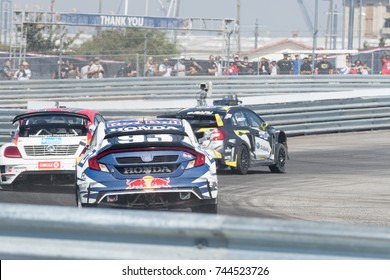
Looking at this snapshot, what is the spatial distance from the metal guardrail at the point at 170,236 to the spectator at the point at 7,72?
33.1m

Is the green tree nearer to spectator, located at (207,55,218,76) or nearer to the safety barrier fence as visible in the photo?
spectator, located at (207,55,218,76)

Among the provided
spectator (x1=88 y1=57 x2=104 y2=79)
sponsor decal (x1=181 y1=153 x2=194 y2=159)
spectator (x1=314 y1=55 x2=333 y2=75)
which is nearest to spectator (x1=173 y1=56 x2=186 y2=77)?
spectator (x1=88 y1=57 x2=104 y2=79)

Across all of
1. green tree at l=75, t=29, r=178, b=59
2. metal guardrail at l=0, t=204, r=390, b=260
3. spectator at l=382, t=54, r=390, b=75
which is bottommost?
metal guardrail at l=0, t=204, r=390, b=260

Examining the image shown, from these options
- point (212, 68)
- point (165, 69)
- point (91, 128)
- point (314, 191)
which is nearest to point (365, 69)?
point (212, 68)

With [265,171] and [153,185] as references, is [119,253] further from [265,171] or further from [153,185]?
[265,171]

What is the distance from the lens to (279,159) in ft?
66.7

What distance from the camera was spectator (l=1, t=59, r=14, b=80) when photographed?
37.8 metres

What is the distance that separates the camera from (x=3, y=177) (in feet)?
54.0

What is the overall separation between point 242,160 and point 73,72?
20.4 metres

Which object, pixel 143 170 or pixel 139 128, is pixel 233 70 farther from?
pixel 143 170

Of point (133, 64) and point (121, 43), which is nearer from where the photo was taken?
point (133, 64)

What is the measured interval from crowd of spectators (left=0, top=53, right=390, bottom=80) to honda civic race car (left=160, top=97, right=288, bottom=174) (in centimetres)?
1869
